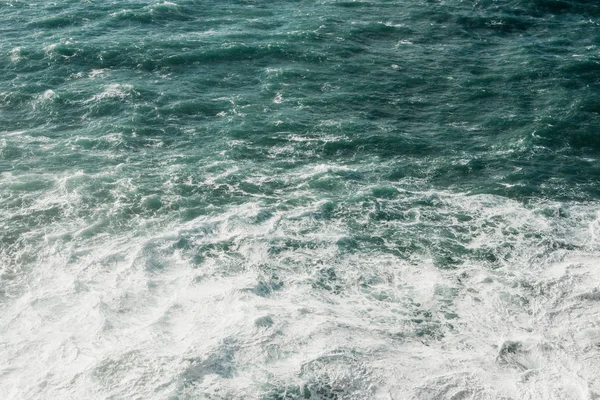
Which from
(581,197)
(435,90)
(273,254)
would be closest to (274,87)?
(435,90)

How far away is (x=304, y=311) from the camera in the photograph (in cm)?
3859

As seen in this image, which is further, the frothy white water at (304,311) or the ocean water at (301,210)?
the ocean water at (301,210)

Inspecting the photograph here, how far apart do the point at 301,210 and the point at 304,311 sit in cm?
1109

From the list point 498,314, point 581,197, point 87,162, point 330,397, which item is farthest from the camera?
point 87,162

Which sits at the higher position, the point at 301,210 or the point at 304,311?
the point at 301,210

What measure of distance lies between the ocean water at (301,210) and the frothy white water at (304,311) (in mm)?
151

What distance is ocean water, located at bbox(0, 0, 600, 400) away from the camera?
3538cm

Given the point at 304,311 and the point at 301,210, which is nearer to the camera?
the point at 304,311

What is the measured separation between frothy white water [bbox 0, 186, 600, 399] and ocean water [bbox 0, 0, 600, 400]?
15 cm

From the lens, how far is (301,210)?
4750 cm

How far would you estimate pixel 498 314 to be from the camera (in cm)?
3834

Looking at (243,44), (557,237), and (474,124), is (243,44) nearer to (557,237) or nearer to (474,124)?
(474,124)

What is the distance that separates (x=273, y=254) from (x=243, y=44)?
121 feet

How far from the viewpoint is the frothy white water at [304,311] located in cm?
3422
